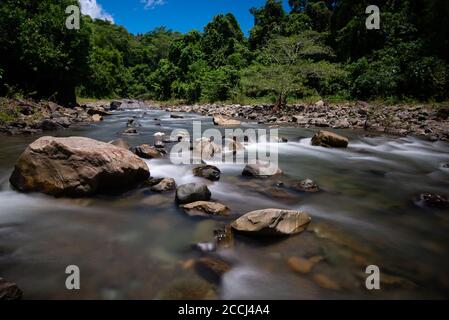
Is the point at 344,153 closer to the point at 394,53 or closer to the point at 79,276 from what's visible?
the point at 79,276

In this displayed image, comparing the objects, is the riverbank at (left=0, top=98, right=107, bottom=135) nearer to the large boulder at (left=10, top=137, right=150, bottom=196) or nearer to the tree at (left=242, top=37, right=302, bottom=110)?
the large boulder at (left=10, top=137, right=150, bottom=196)

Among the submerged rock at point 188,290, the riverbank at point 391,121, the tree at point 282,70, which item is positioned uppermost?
the tree at point 282,70

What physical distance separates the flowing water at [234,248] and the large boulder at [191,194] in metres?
0.18

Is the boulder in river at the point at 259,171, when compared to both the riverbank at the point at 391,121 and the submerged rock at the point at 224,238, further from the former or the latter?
the riverbank at the point at 391,121

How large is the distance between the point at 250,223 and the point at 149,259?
109 centimetres

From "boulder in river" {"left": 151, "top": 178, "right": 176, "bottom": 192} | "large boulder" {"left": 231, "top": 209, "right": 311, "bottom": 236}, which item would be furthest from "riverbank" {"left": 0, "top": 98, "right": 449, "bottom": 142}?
"large boulder" {"left": 231, "top": 209, "right": 311, "bottom": 236}

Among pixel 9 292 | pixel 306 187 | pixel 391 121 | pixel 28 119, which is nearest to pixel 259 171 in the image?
pixel 306 187

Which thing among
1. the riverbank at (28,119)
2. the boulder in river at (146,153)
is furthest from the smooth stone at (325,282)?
the riverbank at (28,119)

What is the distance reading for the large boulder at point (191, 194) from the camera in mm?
3766

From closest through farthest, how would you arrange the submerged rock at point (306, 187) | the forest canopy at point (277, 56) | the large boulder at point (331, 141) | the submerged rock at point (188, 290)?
the submerged rock at point (188, 290) < the submerged rock at point (306, 187) < the large boulder at point (331, 141) < the forest canopy at point (277, 56)

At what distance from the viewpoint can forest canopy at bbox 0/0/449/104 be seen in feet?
49.7

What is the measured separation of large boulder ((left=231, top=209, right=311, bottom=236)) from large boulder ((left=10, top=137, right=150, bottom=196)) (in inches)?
80.8
